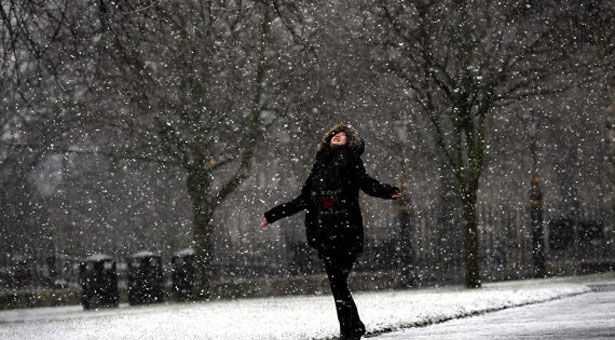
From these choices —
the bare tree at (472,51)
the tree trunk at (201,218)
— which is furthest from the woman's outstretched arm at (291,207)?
the tree trunk at (201,218)

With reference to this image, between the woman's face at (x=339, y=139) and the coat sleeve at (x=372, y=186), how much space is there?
18 cm

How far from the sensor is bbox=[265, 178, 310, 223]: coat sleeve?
8.41 metres

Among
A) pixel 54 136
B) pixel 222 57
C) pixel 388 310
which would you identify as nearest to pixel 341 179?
pixel 388 310

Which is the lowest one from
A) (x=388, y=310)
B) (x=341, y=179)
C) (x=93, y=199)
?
(x=388, y=310)

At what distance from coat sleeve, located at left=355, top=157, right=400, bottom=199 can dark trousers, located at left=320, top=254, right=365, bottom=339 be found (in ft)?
1.76

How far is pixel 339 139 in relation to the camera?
8.23 m

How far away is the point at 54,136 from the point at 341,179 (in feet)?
54.4

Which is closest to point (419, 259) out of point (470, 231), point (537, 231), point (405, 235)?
point (405, 235)

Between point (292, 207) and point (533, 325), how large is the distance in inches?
120

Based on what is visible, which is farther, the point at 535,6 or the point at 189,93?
the point at 189,93

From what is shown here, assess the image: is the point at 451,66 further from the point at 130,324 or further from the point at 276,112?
the point at 130,324

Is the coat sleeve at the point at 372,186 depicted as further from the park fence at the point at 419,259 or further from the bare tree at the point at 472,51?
the park fence at the point at 419,259

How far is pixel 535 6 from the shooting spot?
20547mm

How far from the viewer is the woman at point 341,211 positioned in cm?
810
